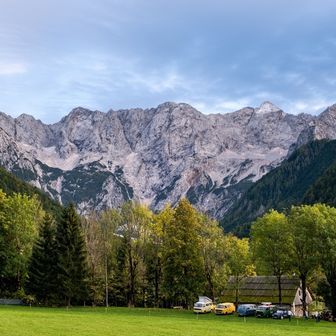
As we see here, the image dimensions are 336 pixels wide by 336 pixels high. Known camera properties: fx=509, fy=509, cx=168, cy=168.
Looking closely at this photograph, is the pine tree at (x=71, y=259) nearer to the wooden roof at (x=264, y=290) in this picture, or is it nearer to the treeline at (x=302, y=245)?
the treeline at (x=302, y=245)

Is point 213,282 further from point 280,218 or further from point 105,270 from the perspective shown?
point 105,270

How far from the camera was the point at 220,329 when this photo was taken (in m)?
48.7

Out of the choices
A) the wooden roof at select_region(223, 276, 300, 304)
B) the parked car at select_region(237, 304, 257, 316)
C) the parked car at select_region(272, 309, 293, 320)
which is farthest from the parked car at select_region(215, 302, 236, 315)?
the wooden roof at select_region(223, 276, 300, 304)

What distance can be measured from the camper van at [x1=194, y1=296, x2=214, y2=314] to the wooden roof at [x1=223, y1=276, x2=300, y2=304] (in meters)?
21.2

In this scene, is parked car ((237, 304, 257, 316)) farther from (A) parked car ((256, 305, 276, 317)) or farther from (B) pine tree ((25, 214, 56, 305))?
(B) pine tree ((25, 214, 56, 305))

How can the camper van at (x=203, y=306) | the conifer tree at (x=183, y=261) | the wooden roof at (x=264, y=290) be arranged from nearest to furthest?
the camper van at (x=203, y=306)
the conifer tree at (x=183, y=261)
the wooden roof at (x=264, y=290)

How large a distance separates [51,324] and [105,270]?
44.4 metres

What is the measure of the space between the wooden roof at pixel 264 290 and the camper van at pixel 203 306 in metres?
21.2

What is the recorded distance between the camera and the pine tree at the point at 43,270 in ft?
257

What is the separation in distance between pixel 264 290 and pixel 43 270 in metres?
45.8

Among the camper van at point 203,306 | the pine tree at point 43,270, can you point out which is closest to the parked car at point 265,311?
the camper van at point 203,306

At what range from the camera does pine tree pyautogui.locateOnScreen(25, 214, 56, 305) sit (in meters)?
78.2

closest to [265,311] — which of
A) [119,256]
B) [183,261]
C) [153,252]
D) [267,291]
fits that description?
[183,261]

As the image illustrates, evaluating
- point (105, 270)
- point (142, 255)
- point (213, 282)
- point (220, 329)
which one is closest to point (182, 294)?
point (213, 282)
